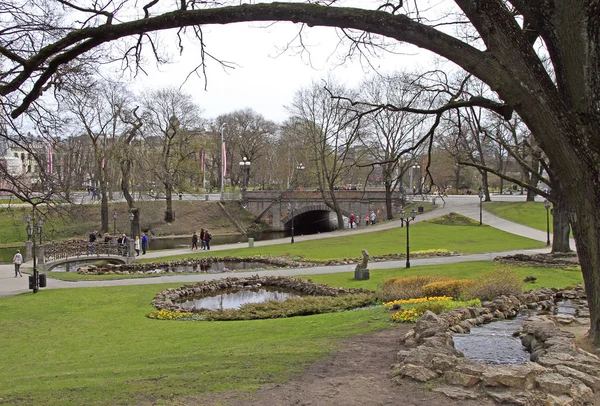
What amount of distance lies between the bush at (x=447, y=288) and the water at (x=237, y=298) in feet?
22.4

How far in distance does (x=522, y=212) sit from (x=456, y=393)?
163ft

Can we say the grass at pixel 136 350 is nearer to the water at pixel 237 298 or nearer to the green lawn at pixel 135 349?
the green lawn at pixel 135 349

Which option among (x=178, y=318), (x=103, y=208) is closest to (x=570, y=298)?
(x=178, y=318)

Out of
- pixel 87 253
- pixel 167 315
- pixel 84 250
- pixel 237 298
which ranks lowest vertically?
pixel 237 298

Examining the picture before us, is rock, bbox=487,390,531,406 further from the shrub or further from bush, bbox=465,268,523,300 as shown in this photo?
bush, bbox=465,268,523,300

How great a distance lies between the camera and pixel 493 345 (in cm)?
985

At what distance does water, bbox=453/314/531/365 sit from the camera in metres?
8.95

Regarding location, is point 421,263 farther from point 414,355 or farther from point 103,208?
point 103,208

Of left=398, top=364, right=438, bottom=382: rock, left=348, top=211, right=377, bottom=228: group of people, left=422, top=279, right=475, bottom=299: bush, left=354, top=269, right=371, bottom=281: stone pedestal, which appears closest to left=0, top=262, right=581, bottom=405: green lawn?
left=398, top=364, right=438, bottom=382: rock

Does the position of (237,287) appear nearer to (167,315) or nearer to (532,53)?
(167,315)

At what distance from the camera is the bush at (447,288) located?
626 inches

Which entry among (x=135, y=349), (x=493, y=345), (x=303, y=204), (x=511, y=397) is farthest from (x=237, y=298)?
(x=303, y=204)

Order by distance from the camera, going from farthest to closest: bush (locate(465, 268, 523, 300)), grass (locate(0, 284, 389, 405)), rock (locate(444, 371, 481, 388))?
bush (locate(465, 268, 523, 300)) → grass (locate(0, 284, 389, 405)) → rock (locate(444, 371, 481, 388))

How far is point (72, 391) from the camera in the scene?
303 inches
